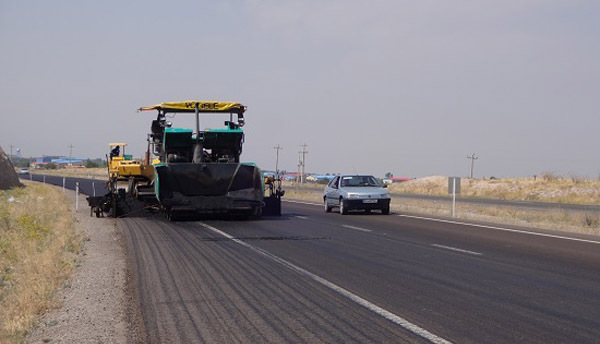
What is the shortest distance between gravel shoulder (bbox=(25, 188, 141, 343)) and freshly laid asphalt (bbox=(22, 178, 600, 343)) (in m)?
0.25

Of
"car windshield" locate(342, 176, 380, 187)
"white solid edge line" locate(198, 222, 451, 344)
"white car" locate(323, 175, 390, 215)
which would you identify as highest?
"car windshield" locate(342, 176, 380, 187)

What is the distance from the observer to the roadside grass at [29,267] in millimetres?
7812

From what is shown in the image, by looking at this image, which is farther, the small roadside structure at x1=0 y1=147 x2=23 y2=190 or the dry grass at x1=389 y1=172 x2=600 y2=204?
the dry grass at x1=389 y1=172 x2=600 y2=204

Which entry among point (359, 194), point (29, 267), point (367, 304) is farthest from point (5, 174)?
point (367, 304)

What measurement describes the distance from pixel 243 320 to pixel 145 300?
69.7 inches

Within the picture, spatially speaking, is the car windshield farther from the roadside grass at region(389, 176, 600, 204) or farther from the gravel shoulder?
the roadside grass at region(389, 176, 600, 204)

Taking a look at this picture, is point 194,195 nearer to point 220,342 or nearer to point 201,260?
point 201,260

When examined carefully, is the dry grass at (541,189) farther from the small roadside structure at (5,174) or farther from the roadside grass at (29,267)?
the roadside grass at (29,267)

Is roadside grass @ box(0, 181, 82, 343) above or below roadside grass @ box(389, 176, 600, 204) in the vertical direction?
below

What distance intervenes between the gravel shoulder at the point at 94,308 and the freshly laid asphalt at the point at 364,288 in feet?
0.81

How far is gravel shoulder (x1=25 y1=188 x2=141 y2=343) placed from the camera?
6.98m

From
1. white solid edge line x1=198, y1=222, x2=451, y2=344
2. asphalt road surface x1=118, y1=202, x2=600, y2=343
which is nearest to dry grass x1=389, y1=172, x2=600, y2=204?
asphalt road surface x1=118, y1=202, x2=600, y2=343

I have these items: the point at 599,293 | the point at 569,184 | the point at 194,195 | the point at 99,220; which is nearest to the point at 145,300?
the point at 599,293

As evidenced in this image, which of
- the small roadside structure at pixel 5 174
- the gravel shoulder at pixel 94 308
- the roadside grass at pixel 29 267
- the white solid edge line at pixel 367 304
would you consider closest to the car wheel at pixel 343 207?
the roadside grass at pixel 29 267
